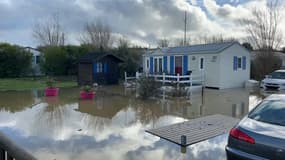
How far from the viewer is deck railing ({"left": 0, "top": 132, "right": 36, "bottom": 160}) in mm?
1606

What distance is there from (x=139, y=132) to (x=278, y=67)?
719 inches

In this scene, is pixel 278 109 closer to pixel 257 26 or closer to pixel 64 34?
pixel 257 26

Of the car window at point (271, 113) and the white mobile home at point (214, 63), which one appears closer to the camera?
the car window at point (271, 113)

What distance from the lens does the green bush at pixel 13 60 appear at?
66.3 ft

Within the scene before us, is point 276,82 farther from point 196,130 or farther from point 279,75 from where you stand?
point 196,130

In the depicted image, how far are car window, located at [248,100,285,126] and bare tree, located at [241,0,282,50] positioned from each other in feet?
64.1

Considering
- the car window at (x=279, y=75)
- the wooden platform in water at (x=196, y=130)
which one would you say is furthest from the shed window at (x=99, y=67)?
the car window at (x=279, y=75)

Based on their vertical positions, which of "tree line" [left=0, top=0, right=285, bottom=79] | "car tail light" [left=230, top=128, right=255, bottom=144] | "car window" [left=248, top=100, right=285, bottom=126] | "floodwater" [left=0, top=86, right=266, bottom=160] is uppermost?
"tree line" [left=0, top=0, right=285, bottom=79]

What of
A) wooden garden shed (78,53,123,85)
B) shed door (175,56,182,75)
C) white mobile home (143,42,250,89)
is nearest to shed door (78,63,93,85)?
wooden garden shed (78,53,123,85)

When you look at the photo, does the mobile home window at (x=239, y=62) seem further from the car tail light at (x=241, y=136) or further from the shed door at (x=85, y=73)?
the car tail light at (x=241, y=136)

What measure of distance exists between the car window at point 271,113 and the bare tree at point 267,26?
769 inches

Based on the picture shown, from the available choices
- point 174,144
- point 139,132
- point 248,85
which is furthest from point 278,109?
point 248,85

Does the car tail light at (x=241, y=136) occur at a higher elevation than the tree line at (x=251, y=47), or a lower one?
lower

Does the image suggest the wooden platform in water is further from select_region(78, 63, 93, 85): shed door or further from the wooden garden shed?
select_region(78, 63, 93, 85): shed door
